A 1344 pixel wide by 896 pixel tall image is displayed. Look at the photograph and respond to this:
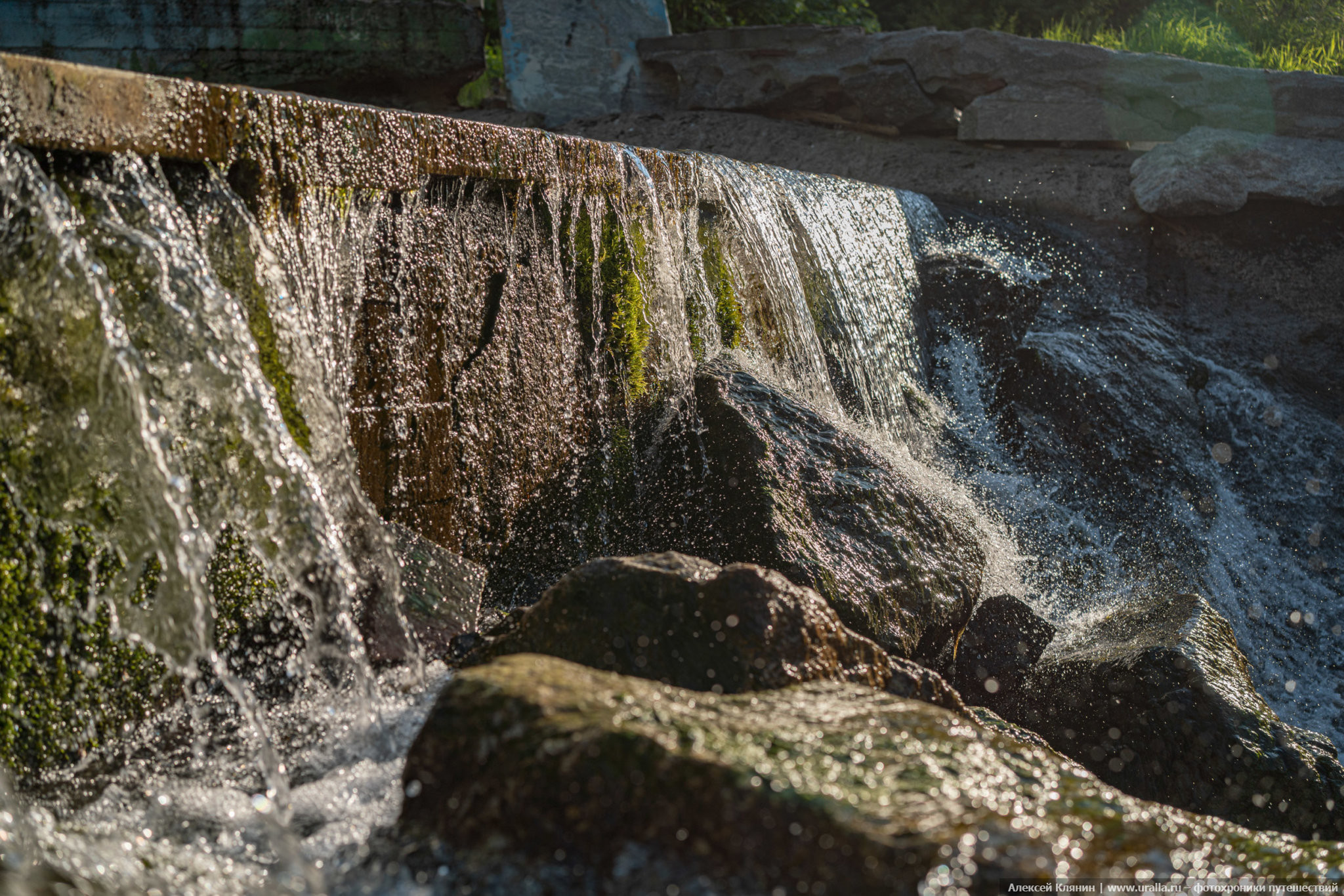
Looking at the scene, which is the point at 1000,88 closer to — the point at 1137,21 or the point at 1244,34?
the point at 1244,34

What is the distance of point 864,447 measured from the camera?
3.73 meters

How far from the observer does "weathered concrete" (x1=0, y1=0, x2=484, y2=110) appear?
23.7 ft

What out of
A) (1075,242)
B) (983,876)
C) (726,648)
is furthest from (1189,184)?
(983,876)

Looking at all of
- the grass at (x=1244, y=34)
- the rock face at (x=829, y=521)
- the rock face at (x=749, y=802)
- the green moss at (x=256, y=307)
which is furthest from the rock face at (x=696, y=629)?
the grass at (x=1244, y=34)

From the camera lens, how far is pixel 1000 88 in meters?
7.36

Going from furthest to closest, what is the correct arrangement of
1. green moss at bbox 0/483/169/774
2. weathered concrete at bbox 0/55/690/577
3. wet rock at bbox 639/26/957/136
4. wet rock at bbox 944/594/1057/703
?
wet rock at bbox 639/26/957/136, wet rock at bbox 944/594/1057/703, weathered concrete at bbox 0/55/690/577, green moss at bbox 0/483/169/774

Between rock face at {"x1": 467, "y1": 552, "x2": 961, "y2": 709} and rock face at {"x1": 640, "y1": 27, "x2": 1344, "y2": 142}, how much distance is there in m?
6.02

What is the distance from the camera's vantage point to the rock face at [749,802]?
137 centimetres

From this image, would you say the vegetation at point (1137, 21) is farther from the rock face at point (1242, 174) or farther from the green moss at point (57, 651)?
the green moss at point (57, 651)

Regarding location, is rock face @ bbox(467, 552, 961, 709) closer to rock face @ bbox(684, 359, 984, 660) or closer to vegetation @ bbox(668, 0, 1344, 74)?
rock face @ bbox(684, 359, 984, 660)

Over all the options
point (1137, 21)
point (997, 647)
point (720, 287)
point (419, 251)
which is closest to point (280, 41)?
point (720, 287)

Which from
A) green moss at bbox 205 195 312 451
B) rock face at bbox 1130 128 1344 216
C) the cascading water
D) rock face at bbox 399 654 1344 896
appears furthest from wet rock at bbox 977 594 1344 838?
rock face at bbox 1130 128 1344 216

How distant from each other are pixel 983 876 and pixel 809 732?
40 centimetres

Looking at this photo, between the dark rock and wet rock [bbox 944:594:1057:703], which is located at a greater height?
the dark rock
